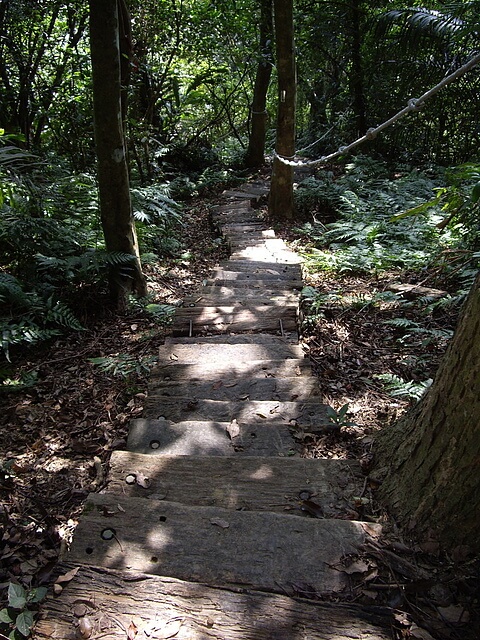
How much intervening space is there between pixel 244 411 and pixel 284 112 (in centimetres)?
613

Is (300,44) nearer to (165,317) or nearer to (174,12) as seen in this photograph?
(174,12)

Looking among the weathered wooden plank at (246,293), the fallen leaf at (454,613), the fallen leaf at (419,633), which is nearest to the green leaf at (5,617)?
the fallen leaf at (419,633)

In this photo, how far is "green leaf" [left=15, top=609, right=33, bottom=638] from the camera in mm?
1460

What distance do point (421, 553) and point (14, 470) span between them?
7.24ft

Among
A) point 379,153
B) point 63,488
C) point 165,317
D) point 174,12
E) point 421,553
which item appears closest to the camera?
point 421,553

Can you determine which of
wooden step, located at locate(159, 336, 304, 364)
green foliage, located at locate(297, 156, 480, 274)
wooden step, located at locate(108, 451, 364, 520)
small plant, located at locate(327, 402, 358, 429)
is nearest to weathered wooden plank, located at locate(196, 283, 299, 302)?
wooden step, located at locate(159, 336, 304, 364)

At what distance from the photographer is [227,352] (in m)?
3.57

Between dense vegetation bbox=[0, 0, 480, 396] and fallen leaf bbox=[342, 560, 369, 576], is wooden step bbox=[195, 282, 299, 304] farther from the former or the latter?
fallen leaf bbox=[342, 560, 369, 576]

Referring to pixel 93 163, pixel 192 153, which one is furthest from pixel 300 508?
pixel 192 153

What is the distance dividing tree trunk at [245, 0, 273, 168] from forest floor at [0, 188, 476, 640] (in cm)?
716

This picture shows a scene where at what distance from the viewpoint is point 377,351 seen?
3.70 m

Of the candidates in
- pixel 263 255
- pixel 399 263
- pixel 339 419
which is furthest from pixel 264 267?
pixel 339 419

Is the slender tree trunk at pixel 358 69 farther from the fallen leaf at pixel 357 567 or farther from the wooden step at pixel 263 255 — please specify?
the fallen leaf at pixel 357 567

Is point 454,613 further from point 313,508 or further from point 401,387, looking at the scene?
point 401,387
